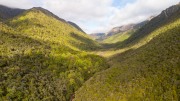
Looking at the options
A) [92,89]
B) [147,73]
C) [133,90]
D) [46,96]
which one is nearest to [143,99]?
[133,90]

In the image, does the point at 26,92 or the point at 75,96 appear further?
Answer: the point at 75,96

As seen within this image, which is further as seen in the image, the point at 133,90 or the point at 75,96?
the point at 75,96

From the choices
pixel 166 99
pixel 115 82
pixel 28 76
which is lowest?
pixel 166 99

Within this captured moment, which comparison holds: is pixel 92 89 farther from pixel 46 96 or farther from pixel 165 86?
pixel 165 86

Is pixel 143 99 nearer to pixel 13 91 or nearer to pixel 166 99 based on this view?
pixel 166 99

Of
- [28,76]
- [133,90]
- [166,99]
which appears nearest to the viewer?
[166,99]

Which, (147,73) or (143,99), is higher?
(147,73)

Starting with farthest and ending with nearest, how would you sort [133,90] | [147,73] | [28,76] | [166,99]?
[28,76] → [147,73] → [133,90] → [166,99]

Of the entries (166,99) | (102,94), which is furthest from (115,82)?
(166,99)

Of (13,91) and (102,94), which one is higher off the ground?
(13,91)
